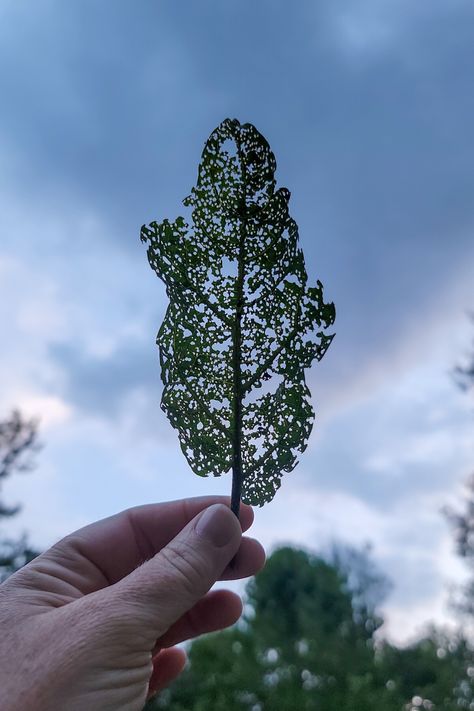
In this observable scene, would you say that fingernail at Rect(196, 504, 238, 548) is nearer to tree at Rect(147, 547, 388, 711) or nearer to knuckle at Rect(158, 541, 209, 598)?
knuckle at Rect(158, 541, 209, 598)

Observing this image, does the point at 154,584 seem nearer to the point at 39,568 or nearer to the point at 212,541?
the point at 212,541

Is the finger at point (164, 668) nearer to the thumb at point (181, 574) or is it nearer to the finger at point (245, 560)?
the finger at point (245, 560)

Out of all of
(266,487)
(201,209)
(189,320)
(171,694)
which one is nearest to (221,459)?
(266,487)

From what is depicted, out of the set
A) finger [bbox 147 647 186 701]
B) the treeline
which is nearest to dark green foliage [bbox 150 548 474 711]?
the treeline

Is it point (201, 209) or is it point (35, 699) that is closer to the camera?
point (35, 699)

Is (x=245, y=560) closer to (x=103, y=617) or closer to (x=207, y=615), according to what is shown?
(x=207, y=615)

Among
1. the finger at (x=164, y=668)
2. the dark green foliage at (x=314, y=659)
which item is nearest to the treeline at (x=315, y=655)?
the dark green foliage at (x=314, y=659)
